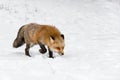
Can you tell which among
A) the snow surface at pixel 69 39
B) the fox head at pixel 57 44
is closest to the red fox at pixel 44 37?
the fox head at pixel 57 44

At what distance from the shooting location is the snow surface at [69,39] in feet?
22.4

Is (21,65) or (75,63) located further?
(75,63)

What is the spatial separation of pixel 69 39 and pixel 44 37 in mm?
3700

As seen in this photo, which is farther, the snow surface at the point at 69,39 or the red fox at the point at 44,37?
the red fox at the point at 44,37

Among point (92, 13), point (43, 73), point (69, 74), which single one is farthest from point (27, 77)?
point (92, 13)

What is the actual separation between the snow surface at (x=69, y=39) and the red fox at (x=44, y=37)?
0.86 ft

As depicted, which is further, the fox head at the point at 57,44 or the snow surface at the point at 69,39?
the fox head at the point at 57,44

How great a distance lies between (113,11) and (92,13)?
3.25 feet

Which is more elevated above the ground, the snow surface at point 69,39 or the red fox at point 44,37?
the red fox at point 44,37

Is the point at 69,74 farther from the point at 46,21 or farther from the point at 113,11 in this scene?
the point at 113,11

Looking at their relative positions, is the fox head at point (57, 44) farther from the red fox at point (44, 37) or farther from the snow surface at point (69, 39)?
the snow surface at point (69, 39)

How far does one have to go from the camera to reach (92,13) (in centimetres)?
1574

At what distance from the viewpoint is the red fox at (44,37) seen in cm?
812

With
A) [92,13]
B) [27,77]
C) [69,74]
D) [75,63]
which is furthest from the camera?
[92,13]
